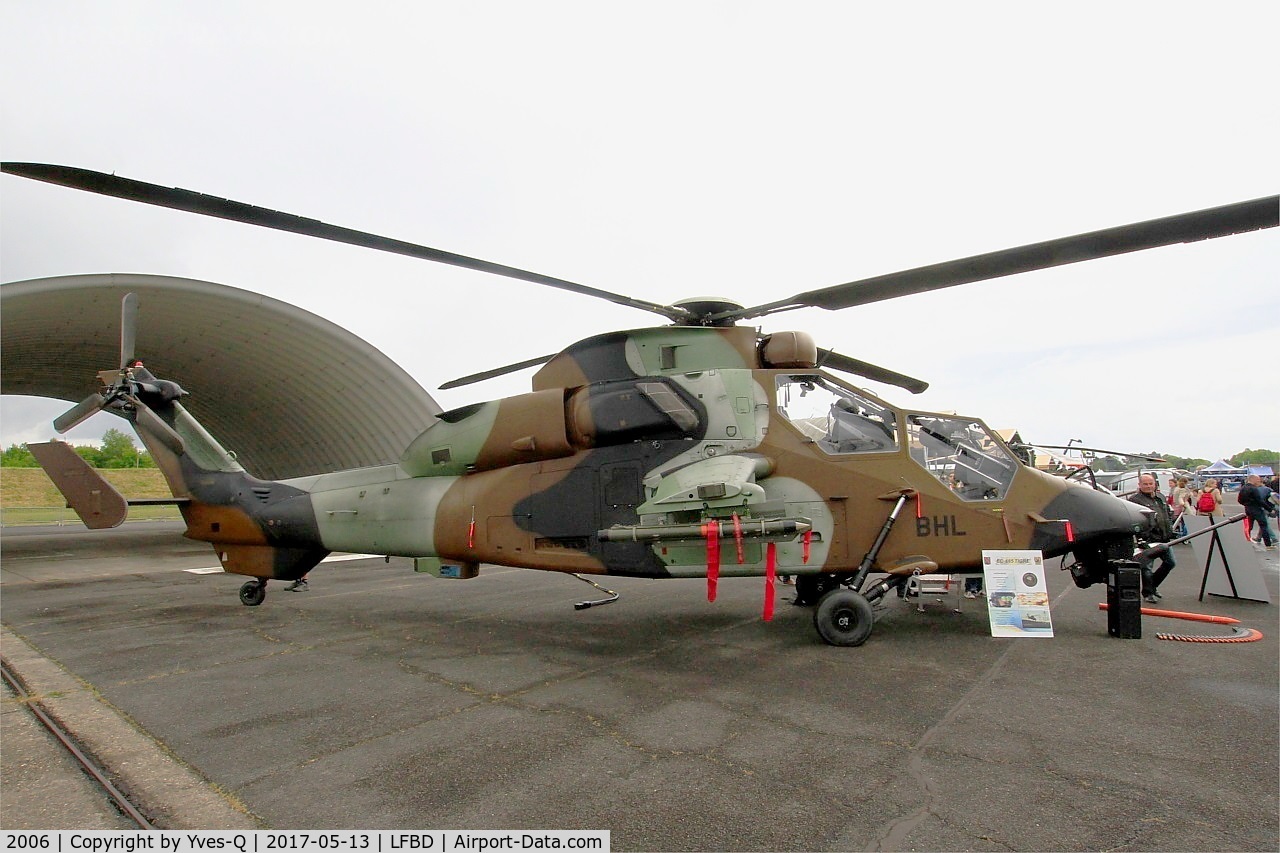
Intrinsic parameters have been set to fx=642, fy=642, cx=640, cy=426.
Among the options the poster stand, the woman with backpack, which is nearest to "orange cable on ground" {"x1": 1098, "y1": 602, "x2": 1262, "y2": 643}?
the poster stand

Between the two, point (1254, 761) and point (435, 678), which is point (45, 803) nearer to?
point (435, 678)

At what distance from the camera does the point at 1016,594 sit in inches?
242

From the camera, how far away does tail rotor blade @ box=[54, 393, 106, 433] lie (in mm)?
8773

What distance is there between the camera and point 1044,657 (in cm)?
588

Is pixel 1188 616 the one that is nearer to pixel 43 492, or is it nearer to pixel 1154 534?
pixel 1154 534

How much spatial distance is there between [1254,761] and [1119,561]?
3.25m

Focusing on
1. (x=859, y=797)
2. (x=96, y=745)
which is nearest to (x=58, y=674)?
(x=96, y=745)

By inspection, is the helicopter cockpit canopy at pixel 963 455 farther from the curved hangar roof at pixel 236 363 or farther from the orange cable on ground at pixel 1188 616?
the curved hangar roof at pixel 236 363

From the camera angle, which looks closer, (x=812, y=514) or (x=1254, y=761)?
(x=1254, y=761)

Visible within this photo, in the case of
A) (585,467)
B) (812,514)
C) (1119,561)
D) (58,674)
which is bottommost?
(58,674)

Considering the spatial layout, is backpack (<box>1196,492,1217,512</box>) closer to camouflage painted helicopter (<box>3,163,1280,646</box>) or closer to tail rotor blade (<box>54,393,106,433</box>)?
camouflage painted helicopter (<box>3,163,1280,646</box>)

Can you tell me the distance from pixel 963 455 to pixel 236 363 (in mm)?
22142
